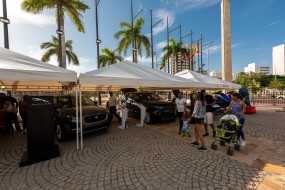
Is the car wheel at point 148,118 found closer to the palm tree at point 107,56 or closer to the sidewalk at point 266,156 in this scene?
the sidewalk at point 266,156

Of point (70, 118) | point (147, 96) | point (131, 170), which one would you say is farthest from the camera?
point (147, 96)

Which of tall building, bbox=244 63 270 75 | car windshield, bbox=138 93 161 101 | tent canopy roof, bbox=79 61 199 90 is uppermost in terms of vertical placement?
tall building, bbox=244 63 270 75

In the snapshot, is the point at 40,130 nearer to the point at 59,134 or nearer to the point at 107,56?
the point at 59,134

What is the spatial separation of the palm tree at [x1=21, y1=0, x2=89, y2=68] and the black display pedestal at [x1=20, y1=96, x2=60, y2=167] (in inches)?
399

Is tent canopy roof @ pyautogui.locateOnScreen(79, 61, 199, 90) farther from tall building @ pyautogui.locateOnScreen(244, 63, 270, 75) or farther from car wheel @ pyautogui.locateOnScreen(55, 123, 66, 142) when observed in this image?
tall building @ pyautogui.locateOnScreen(244, 63, 270, 75)

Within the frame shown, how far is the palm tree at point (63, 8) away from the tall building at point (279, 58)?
143m

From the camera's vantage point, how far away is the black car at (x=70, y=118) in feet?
18.6

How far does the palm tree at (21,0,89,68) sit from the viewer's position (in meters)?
13.2

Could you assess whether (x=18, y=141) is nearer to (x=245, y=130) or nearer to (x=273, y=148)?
(x=273, y=148)

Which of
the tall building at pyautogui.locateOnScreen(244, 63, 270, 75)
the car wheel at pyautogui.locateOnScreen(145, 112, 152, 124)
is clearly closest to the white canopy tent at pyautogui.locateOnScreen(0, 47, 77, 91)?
the car wheel at pyautogui.locateOnScreen(145, 112, 152, 124)

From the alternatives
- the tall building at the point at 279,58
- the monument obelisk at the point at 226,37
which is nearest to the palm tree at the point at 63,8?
the monument obelisk at the point at 226,37

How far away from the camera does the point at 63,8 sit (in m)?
14.8

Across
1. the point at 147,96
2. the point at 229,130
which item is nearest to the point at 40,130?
the point at 229,130

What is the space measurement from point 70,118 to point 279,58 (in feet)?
527
